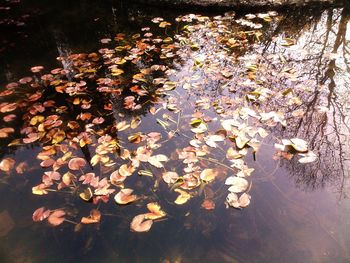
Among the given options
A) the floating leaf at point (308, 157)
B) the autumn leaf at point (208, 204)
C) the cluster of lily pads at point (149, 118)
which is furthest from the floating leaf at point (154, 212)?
the floating leaf at point (308, 157)

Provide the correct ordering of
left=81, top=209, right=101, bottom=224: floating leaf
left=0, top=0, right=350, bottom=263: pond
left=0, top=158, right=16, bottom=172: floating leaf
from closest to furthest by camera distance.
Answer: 1. left=0, top=0, right=350, bottom=263: pond
2. left=81, top=209, right=101, bottom=224: floating leaf
3. left=0, top=158, right=16, bottom=172: floating leaf

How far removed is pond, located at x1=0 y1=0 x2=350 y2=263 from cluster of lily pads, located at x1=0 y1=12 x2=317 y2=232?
0.5 inches

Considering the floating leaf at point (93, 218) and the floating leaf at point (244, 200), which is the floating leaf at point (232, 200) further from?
the floating leaf at point (93, 218)

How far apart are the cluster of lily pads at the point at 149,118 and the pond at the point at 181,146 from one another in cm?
1

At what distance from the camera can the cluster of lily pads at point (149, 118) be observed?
2197 millimetres

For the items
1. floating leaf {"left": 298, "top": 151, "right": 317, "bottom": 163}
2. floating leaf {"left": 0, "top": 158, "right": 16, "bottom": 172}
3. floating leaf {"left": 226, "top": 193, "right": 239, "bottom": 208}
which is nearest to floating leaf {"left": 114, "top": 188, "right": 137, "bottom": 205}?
floating leaf {"left": 226, "top": 193, "right": 239, "bottom": 208}

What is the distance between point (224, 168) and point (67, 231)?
1249mm

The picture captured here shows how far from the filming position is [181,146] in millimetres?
2514

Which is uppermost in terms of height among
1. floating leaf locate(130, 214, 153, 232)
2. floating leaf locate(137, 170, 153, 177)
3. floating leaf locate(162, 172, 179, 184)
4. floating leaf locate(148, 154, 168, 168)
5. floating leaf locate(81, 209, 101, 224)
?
floating leaf locate(148, 154, 168, 168)

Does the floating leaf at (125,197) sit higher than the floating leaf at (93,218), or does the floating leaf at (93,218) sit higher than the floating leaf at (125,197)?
the floating leaf at (125,197)

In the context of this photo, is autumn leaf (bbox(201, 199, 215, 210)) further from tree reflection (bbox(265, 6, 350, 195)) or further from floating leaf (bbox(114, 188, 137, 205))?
tree reflection (bbox(265, 6, 350, 195))

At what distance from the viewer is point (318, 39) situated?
398 centimetres

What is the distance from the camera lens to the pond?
72.3 inches

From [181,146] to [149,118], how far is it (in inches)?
21.8
